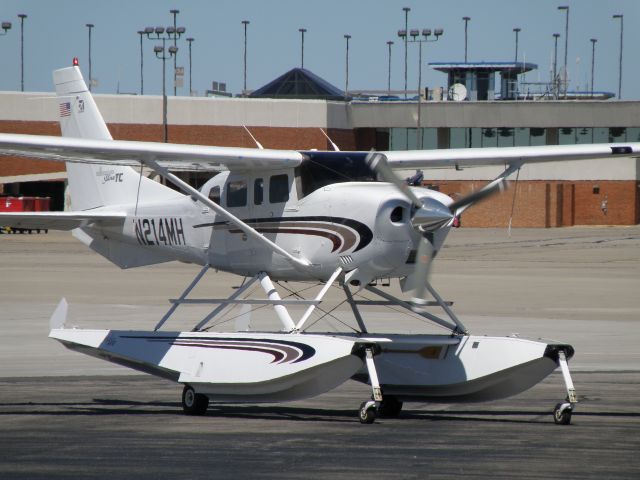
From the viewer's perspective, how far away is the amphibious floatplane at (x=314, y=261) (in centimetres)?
1323

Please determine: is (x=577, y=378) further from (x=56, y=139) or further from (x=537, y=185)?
(x=537, y=185)

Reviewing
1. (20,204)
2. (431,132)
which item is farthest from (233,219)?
(431,132)

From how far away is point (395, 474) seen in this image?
31.4ft

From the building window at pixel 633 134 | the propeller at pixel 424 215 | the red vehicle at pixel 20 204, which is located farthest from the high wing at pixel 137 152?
the building window at pixel 633 134

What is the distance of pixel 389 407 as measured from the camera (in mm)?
13875

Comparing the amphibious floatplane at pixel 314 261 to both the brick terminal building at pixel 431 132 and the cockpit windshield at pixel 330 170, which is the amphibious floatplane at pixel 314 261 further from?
the brick terminal building at pixel 431 132

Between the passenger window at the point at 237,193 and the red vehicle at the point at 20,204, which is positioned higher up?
the passenger window at the point at 237,193

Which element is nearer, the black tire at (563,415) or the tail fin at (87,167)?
the black tire at (563,415)

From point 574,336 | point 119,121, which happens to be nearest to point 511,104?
point 119,121

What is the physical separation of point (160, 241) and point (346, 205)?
3.58 m

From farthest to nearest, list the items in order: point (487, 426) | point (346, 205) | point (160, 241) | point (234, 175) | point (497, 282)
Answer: point (497, 282)
point (160, 241)
point (234, 175)
point (346, 205)
point (487, 426)

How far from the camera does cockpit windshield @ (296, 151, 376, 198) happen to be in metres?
14.2

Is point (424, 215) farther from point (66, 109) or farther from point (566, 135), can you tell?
point (566, 135)

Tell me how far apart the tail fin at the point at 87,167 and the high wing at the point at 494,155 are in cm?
409
